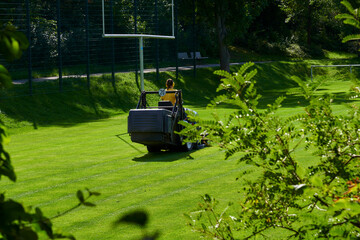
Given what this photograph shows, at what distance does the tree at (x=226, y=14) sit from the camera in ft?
115

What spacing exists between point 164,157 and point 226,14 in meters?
21.5

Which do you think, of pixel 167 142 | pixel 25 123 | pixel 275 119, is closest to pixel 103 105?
pixel 25 123

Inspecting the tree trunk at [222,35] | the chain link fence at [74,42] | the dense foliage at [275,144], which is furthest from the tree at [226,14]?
the dense foliage at [275,144]

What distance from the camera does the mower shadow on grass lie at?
14.5 m

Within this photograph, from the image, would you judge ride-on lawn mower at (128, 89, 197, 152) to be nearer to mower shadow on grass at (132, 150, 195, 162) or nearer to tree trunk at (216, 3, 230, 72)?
mower shadow on grass at (132, 150, 195, 162)

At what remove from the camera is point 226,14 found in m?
35.2

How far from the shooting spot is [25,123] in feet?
72.4

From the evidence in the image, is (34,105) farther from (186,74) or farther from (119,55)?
(186,74)

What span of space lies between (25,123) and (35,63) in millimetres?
4054

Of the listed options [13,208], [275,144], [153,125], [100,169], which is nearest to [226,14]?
[153,125]

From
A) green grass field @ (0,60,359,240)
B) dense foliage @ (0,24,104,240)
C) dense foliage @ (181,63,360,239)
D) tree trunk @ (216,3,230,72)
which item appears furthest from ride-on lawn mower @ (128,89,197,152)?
tree trunk @ (216,3,230,72)

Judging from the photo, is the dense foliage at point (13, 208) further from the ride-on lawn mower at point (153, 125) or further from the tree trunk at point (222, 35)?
the tree trunk at point (222, 35)

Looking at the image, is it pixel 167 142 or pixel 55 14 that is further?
pixel 55 14

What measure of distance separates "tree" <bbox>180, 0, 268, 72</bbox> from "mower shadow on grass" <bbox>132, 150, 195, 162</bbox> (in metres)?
20.5
